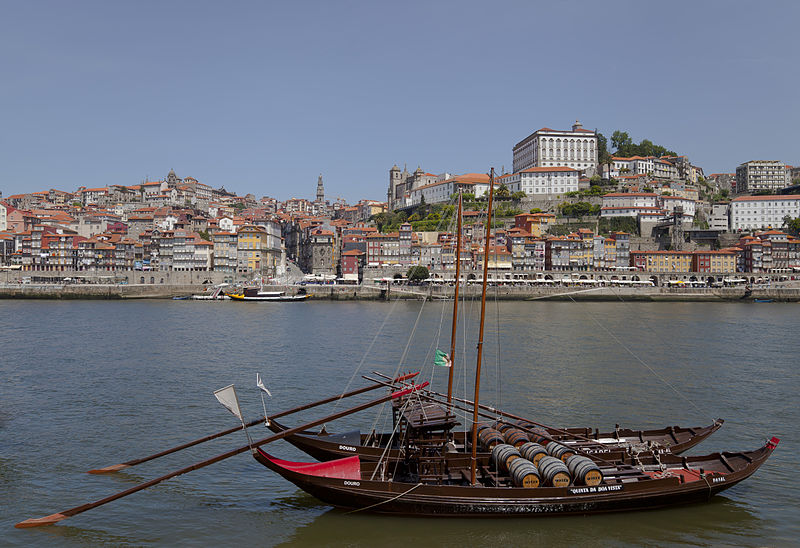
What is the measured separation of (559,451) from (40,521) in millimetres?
7818

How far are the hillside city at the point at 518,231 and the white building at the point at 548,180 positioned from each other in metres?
0.15

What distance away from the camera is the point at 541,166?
9875 centimetres

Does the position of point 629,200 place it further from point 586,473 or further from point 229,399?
point 229,399

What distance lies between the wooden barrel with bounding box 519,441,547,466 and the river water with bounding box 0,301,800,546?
36.0 inches

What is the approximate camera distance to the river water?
9508mm

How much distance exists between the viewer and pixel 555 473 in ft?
31.2

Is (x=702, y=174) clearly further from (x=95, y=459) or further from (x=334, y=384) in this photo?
(x=95, y=459)

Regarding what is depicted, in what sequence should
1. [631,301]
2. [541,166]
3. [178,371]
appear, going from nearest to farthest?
1. [178,371]
2. [631,301]
3. [541,166]

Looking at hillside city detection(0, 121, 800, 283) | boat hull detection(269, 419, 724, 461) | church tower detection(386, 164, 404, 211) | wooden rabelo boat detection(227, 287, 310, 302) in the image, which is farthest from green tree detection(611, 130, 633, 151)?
boat hull detection(269, 419, 724, 461)

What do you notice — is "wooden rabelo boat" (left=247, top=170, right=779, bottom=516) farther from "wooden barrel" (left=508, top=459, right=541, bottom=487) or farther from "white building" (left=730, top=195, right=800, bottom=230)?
"white building" (left=730, top=195, right=800, bottom=230)

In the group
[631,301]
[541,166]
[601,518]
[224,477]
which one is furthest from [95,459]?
[541,166]

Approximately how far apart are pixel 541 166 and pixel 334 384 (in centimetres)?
8532

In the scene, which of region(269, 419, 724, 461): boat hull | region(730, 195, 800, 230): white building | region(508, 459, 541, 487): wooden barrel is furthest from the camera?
region(730, 195, 800, 230): white building

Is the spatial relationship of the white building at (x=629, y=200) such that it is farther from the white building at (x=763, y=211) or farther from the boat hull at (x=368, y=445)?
the boat hull at (x=368, y=445)
